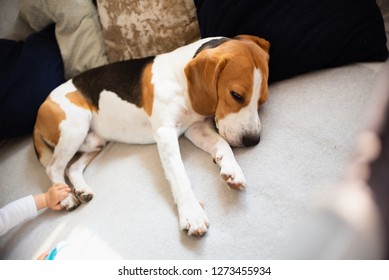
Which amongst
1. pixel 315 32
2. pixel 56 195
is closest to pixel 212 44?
pixel 315 32

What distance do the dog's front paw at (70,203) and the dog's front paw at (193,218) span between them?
57 cm

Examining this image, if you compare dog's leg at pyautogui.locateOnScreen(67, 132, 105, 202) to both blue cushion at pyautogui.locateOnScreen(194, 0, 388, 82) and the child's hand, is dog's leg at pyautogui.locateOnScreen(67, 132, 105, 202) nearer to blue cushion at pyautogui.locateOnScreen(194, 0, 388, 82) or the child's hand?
the child's hand

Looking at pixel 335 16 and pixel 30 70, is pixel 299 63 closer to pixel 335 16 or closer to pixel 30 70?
pixel 335 16

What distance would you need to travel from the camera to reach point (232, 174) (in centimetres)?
129

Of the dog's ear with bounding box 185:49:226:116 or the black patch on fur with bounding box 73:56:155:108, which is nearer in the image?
the dog's ear with bounding box 185:49:226:116

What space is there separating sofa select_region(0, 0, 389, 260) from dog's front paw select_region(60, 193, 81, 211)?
3 centimetres

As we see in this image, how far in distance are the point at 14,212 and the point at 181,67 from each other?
Result: 106 centimetres

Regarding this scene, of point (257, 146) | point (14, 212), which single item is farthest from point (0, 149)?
point (257, 146)

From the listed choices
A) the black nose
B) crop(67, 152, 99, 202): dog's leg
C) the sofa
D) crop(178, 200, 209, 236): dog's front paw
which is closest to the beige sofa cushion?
the sofa

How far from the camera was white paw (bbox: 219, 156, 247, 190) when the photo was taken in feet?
4.17

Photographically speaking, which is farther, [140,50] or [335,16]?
[140,50]

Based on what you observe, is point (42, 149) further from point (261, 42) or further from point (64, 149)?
point (261, 42)

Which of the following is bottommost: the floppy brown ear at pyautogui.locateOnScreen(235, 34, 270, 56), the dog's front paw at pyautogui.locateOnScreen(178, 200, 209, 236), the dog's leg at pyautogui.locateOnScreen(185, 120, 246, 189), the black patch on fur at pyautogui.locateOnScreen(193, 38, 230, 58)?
the dog's front paw at pyautogui.locateOnScreen(178, 200, 209, 236)

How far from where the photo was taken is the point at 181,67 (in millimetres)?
1590
